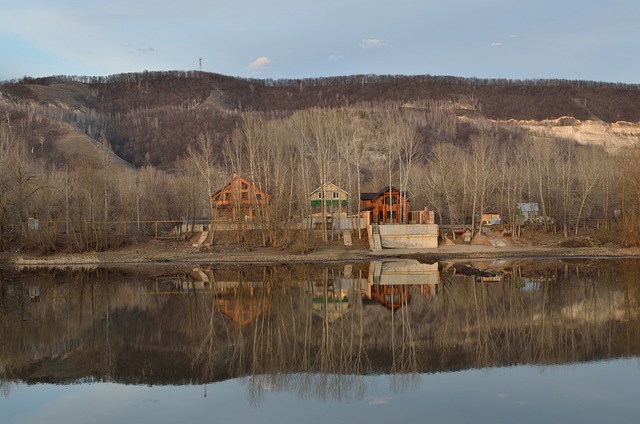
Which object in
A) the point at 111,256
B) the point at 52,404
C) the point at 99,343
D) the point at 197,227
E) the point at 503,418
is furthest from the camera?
the point at 197,227

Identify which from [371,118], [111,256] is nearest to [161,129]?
[371,118]

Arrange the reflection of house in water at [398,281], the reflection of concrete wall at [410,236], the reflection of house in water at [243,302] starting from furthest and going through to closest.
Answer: the reflection of concrete wall at [410,236]
the reflection of house in water at [398,281]
the reflection of house in water at [243,302]

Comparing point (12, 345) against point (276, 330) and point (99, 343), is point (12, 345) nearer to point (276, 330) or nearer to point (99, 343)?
point (99, 343)

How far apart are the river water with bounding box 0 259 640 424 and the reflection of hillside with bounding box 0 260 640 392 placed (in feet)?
0.24

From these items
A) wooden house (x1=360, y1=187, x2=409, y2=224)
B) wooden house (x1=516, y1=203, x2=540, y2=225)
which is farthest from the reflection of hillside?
wooden house (x1=360, y1=187, x2=409, y2=224)

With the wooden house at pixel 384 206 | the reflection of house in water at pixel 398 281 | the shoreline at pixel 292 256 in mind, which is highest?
the wooden house at pixel 384 206

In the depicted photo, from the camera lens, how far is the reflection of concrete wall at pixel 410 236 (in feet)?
160

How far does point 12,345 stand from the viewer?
19078 millimetres

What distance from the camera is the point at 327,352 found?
1753 centimetres

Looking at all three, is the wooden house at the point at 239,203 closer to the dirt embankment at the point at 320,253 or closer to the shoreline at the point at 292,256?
the dirt embankment at the point at 320,253

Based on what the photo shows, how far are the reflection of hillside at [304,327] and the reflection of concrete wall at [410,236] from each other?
53.6 ft

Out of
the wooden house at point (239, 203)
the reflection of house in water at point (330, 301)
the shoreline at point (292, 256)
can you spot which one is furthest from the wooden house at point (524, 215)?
the reflection of house in water at point (330, 301)

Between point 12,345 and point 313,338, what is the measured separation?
8.86 metres

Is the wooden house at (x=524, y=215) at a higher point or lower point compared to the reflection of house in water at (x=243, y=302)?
higher
